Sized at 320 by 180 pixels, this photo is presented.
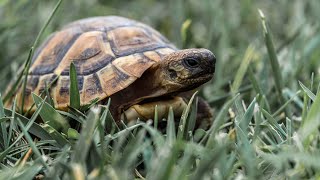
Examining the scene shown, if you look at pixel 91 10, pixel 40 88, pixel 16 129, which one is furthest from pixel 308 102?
pixel 91 10

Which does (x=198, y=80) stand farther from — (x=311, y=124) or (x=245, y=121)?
(x=311, y=124)

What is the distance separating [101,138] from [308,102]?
27.4 inches

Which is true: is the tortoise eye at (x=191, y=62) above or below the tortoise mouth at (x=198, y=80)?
above

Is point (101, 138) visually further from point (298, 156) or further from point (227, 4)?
point (227, 4)

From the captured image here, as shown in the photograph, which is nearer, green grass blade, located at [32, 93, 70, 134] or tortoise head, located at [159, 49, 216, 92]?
green grass blade, located at [32, 93, 70, 134]

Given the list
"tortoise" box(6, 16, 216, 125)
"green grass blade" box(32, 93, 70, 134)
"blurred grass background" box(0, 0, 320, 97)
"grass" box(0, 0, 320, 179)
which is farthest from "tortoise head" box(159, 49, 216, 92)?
"green grass blade" box(32, 93, 70, 134)

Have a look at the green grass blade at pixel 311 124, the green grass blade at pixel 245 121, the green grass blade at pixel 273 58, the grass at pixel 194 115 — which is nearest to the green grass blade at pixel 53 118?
the grass at pixel 194 115

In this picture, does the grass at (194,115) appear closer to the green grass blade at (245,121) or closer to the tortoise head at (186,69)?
the green grass blade at (245,121)

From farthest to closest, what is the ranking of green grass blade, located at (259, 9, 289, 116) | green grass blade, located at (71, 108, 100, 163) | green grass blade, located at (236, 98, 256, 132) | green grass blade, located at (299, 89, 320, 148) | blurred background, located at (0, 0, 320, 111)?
blurred background, located at (0, 0, 320, 111) → green grass blade, located at (259, 9, 289, 116) → green grass blade, located at (236, 98, 256, 132) → green grass blade, located at (299, 89, 320, 148) → green grass blade, located at (71, 108, 100, 163)

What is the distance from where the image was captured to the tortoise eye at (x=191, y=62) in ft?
6.31

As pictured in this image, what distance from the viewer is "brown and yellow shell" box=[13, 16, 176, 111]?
200 centimetres

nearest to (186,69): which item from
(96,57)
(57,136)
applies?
(96,57)

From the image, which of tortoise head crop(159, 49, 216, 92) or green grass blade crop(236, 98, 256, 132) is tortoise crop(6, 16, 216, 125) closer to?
tortoise head crop(159, 49, 216, 92)

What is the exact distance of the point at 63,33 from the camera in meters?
2.31
